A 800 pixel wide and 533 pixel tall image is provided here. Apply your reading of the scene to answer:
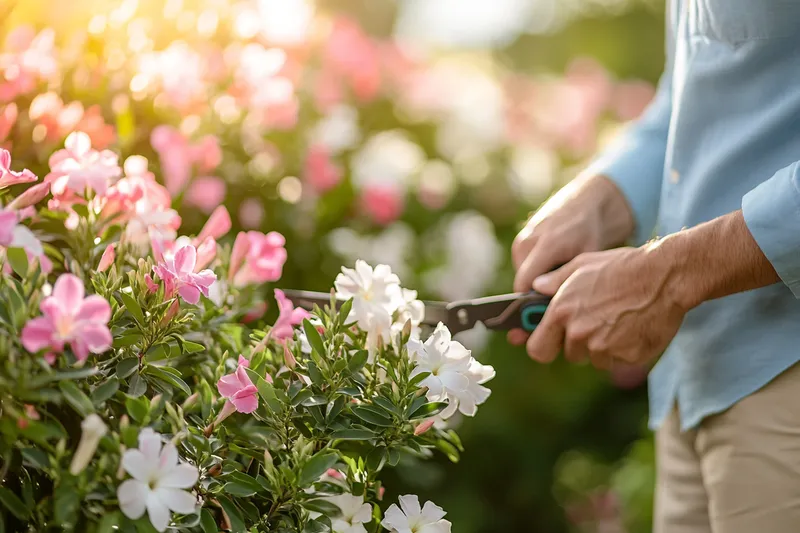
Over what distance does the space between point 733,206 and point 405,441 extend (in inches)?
26.7

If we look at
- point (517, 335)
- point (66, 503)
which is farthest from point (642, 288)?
point (66, 503)

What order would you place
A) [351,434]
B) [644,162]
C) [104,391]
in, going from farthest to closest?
[644,162], [351,434], [104,391]

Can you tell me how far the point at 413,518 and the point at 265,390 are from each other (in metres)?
0.27

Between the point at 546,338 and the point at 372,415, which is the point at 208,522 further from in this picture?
the point at 546,338

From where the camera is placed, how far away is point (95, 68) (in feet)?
5.59

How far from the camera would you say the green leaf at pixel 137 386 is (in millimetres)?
951

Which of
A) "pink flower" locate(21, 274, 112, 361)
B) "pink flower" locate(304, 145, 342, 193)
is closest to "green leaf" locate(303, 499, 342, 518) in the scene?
"pink flower" locate(21, 274, 112, 361)

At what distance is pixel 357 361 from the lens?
105 cm

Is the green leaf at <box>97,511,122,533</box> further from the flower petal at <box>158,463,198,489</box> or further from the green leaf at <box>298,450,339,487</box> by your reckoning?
the green leaf at <box>298,450,339,487</box>

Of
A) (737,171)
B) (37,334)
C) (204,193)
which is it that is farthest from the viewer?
(204,193)

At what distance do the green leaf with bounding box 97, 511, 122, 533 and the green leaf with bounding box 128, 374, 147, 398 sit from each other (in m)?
0.16

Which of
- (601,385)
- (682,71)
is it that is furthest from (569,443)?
(682,71)

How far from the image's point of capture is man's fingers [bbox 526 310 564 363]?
1305 millimetres

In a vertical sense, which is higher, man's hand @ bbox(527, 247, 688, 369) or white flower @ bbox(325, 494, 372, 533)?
man's hand @ bbox(527, 247, 688, 369)
